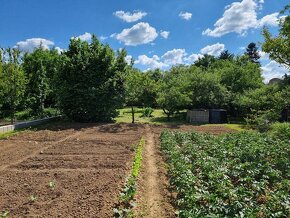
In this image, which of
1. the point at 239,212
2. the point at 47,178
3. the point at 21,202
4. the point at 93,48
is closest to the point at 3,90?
the point at 93,48

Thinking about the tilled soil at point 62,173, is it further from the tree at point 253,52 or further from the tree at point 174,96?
the tree at point 253,52

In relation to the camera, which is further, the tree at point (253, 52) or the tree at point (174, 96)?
the tree at point (253, 52)

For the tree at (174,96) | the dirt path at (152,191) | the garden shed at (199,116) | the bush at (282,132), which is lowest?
the dirt path at (152,191)

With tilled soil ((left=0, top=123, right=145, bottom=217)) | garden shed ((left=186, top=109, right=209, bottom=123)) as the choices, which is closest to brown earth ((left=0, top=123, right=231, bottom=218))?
tilled soil ((left=0, top=123, right=145, bottom=217))

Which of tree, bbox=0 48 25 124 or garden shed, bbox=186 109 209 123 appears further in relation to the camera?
garden shed, bbox=186 109 209 123

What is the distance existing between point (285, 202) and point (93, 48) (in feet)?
62.4

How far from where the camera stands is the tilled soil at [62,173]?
19.9 feet

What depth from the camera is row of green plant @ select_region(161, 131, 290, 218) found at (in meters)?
5.47

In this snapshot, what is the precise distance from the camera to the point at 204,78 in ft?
80.8

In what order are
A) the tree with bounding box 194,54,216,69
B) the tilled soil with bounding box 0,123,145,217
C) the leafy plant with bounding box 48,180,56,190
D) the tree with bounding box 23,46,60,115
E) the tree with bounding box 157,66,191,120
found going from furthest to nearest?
1. the tree with bounding box 194,54,216,69
2. the tree with bounding box 23,46,60,115
3. the tree with bounding box 157,66,191,120
4. the leafy plant with bounding box 48,180,56,190
5. the tilled soil with bounding box 0,123,145,217

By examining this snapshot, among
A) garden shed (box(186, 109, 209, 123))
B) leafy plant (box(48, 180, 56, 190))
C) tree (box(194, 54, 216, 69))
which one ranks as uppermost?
tree (box(194, 54, 216, 69))

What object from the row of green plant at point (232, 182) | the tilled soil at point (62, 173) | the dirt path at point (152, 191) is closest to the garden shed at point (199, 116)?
Result: the tilled soil at point (62, 173)

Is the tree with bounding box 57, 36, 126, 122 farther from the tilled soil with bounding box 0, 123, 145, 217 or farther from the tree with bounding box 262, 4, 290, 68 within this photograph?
the tree with bounding box 262, 4, 290, 68

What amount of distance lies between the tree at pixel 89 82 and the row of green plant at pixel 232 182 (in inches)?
418
